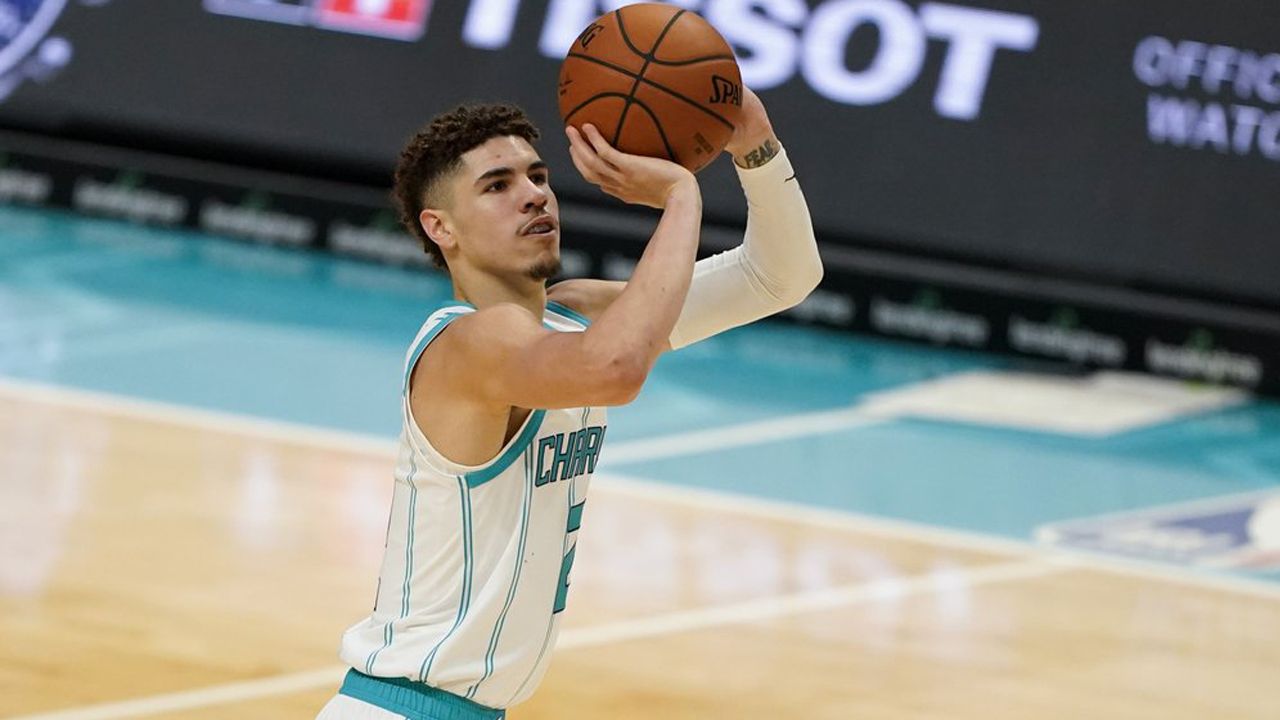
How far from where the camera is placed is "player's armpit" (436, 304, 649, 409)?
12.2ft

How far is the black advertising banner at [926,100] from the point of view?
38.7 ft

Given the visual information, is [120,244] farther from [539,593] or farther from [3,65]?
[539,593]

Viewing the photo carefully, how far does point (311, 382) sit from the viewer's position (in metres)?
10.8

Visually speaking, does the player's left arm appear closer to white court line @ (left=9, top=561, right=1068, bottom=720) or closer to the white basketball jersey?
the white basketball jersey

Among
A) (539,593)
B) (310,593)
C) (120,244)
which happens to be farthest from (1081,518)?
(120,244)

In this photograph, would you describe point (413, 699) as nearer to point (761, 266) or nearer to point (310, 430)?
point (761, 266)

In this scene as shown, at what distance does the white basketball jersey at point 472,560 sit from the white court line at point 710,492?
15.9ft

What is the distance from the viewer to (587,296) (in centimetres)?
465

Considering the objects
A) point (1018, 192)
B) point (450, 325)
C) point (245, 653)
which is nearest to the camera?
point (450, 325)

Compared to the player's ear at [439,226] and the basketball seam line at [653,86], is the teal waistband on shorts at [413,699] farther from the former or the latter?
the basketball seam line at [653,86]

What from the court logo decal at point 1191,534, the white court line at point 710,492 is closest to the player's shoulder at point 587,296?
the white court line at point 710,492

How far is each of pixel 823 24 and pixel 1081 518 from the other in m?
4.12

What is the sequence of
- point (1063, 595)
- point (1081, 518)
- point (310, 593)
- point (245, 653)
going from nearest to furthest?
1. point (245, 653)
2. point (310, 593)
3. point (1063, 595)
4. point (1081, 518)

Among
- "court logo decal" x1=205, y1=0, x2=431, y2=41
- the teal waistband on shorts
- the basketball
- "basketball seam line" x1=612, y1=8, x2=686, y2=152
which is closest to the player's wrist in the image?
the basketball
